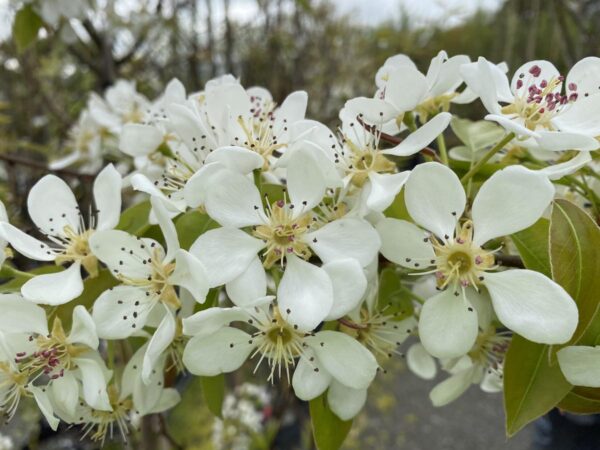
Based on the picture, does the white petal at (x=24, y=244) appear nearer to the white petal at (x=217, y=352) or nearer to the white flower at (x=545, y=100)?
the white petal at (x=217, y=352)

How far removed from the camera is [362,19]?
3717mm

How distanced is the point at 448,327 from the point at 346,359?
94mm

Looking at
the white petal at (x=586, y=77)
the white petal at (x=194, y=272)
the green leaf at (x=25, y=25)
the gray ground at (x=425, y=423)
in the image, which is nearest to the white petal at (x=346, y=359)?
the white petal at (x=194, y=272)

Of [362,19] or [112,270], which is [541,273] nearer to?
[112,270]

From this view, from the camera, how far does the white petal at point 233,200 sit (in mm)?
509

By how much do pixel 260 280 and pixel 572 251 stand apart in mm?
257

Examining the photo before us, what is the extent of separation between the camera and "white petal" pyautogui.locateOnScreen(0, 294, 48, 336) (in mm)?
521

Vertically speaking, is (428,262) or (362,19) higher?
(428,262)

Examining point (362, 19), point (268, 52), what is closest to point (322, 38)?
point (268, 52)

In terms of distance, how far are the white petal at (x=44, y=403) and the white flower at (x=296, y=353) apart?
12 cm

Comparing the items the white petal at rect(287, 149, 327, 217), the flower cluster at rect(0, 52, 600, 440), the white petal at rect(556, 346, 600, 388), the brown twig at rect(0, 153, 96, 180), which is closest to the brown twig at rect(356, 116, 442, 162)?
the flower cluster at rect(0, 52, 600, 440)

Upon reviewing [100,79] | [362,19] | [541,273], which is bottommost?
[362,19]

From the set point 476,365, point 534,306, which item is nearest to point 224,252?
point 534,306

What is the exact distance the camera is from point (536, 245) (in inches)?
20.5
